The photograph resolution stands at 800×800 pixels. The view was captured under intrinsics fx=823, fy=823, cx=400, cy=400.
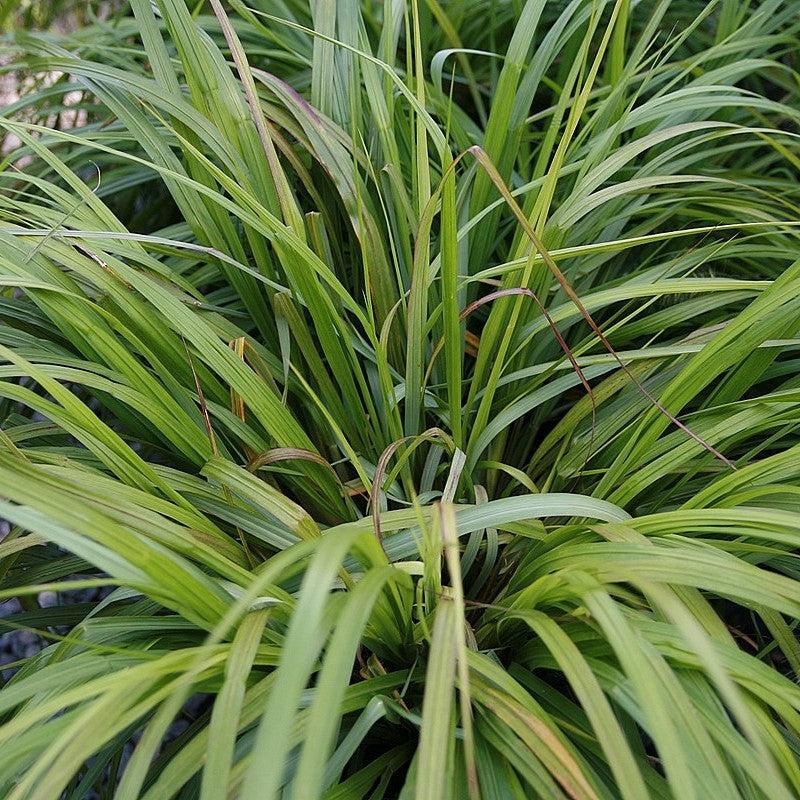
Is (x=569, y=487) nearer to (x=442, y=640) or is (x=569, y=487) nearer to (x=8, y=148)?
(x=442, y=640)

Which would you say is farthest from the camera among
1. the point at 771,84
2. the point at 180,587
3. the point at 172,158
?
the point at 771,84

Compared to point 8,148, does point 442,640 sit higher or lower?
lower

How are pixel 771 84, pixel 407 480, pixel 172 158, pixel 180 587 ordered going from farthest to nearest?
pixel 771 84 → pixel 172 158 → pixel 407 480 → pixel 180 587

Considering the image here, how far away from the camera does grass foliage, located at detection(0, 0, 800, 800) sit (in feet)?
1.86

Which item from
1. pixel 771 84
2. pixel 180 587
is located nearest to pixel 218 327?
pixel 180 587

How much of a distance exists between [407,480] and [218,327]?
11.3 inches

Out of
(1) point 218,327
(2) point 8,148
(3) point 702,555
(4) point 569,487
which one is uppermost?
(2) point 8,148

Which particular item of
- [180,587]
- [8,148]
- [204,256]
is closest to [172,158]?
[204,256]

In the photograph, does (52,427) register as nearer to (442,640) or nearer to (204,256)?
(204,256)

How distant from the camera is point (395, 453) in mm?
947

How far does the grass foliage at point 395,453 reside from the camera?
568 mm

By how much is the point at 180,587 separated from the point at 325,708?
0.18 m

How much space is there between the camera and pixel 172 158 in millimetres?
1021

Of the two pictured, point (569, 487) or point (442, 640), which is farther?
point (569, 487)
